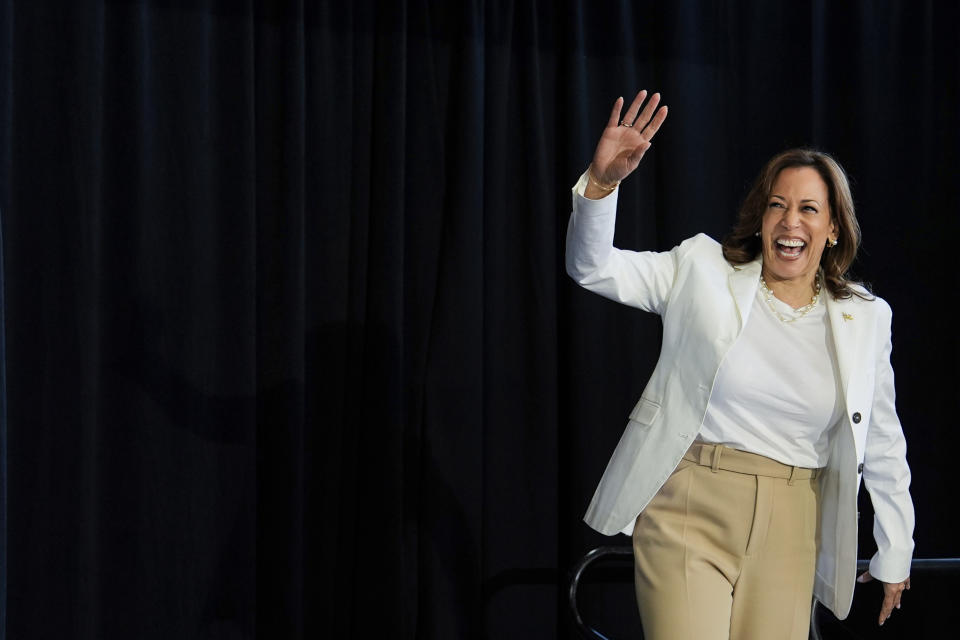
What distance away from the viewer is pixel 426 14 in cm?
311

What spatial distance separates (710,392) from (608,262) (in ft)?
1.13

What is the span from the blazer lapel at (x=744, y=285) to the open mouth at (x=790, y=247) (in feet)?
0.21

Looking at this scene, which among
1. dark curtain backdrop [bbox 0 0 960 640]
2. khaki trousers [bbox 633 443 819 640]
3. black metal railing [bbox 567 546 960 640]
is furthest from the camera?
dark curtain backdrop [bbox 0 0 960 640]

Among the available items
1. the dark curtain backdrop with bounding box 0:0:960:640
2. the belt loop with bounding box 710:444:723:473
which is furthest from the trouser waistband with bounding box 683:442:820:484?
the dark curtain backdrop with bounding box 0:0:960:640

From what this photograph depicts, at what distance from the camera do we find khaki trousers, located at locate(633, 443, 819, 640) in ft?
6.34

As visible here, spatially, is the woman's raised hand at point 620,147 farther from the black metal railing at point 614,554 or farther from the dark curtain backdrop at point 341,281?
the dark curtain backdrop at point 341,281

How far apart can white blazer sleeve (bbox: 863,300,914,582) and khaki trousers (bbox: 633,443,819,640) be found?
0.17 m

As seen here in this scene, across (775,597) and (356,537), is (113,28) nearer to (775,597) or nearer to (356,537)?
(356,537)

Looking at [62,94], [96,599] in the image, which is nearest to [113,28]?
[62,94]

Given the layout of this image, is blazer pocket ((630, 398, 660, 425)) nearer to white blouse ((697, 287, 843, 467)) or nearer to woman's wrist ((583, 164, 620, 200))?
white blouse ((697, 287, 843, 467))

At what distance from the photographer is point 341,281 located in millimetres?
3029

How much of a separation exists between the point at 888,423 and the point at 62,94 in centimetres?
241

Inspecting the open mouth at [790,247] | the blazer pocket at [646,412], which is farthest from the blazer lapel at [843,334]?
the blazer pocket at [646,412]

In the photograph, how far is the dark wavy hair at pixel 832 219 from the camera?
2143 millimetres
